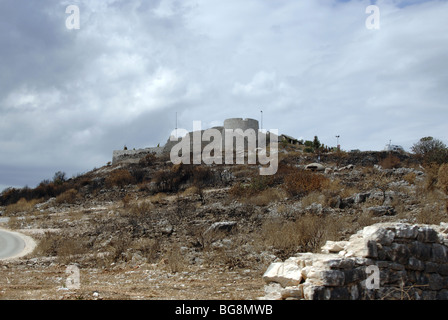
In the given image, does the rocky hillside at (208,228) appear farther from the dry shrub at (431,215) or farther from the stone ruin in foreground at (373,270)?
the stone ruin in foreground at (373,270)

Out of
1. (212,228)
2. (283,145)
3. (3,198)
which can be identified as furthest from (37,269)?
(283,145)

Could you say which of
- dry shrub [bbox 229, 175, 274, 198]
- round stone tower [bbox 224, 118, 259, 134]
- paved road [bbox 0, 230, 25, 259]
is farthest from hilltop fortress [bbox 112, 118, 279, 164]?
paved road [bbox 0, 230, 25, 259]

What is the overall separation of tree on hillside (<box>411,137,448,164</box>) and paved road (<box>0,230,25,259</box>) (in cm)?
1867

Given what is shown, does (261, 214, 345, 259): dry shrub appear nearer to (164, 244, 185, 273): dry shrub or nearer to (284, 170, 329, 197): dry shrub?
(164, 244, 185, 273): dry shrub

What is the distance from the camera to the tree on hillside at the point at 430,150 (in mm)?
19172

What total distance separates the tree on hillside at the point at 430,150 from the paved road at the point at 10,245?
18669 millimetres

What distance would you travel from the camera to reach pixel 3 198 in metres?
30.2

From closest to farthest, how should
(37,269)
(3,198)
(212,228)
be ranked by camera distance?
(37,269) < (212,228) < (3,198)

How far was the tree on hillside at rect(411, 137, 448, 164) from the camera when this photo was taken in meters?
19.2

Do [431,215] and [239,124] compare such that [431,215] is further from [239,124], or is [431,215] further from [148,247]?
[239,124]

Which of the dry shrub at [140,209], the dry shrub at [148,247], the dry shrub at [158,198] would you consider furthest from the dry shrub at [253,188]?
the dry shrub at [148,247]

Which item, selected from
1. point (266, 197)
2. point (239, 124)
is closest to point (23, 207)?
point (266, 197)
